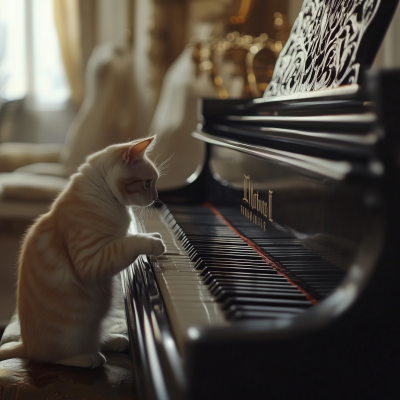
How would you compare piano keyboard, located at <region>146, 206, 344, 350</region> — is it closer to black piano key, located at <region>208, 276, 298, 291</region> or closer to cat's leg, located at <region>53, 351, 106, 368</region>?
black piano key, located at <region>208, 276, 298, 291</region>

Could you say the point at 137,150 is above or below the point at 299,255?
above

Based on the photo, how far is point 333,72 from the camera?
1.11 metres

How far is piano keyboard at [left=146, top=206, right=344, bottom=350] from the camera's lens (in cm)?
80

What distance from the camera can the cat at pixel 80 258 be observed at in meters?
1.07

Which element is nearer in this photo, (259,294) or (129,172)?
(259,294)

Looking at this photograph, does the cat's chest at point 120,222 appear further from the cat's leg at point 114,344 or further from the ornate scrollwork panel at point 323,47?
the ornate scrollwork panel at point 323,47

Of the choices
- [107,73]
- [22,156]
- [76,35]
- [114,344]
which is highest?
[76,35]

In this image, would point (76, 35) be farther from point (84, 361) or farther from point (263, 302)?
point (263, 302)

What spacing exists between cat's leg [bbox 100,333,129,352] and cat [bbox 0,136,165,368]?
5 centimetres

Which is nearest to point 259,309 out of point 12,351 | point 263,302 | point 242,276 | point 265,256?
point 263,302

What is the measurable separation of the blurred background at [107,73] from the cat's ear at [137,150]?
1.64 meters

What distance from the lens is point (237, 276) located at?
38.0 inches

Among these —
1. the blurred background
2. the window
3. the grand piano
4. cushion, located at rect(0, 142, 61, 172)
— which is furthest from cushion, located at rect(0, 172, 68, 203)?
the window

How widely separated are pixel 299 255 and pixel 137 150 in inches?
17.0
